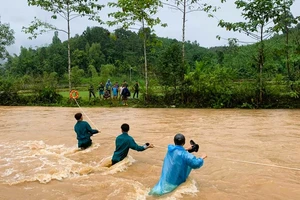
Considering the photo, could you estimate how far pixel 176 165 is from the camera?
505 cm

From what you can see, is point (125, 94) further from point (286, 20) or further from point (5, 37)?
point (5, 37)

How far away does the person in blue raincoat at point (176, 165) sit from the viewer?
4898 mm

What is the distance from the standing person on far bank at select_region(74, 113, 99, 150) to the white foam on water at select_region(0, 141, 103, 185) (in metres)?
0.22

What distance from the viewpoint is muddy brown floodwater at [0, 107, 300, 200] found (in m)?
5.69

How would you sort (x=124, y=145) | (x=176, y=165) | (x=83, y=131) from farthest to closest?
1. (x=83, y=131)
2. (x=124, y=145)
3. (x=176, y=165)

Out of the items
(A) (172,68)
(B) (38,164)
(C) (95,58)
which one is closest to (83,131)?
(B) (38,164)

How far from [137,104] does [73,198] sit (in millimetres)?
14932

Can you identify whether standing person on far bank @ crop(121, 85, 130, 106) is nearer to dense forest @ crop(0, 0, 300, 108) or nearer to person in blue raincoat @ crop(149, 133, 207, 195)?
dense forest @ crop(0, 0, 300, 108)

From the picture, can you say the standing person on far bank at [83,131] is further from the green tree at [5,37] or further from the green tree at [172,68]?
the green tree at [5,37]

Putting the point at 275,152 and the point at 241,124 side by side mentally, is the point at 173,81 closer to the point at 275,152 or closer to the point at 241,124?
the point at 241,124

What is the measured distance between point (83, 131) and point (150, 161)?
187 cm

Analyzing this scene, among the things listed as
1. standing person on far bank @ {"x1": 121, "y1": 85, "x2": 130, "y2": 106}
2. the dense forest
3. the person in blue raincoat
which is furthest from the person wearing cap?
standing person on far bank @ {"x1": 121, "y1": 85, "x2": 130, "y2": 106}

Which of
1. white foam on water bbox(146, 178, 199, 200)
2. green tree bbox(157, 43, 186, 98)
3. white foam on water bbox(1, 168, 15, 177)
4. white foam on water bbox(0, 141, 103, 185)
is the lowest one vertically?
white foam on water bbox(1, 168, 15, 177)

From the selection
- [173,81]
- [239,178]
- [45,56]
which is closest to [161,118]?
[173,81]
